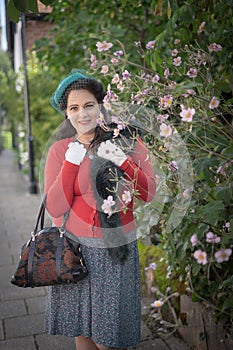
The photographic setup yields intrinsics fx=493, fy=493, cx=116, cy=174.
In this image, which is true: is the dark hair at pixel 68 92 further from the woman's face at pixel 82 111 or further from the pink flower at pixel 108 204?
the pink flower at pixel 108 204

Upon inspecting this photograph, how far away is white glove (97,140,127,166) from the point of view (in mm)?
2205

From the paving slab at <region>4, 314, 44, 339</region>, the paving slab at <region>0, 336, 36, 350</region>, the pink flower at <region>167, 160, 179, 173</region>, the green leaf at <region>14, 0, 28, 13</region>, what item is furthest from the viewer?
the paving slab at <region>4, 314, 44, 339</region>

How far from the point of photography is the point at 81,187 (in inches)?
90.2

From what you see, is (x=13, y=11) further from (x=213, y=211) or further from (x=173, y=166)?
(x=213, y=211)

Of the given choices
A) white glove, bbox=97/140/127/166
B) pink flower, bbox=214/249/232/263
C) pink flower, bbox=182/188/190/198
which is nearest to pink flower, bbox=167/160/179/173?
pink flower, bbox=182/188/190/198

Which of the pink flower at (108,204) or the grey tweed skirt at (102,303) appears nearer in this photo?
the pink flower at (108,204)

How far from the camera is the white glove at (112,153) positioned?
2.21 metres

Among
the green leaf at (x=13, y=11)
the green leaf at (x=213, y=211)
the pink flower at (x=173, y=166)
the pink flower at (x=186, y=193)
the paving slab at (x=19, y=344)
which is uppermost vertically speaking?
the green leaf at (x=13, y=11)

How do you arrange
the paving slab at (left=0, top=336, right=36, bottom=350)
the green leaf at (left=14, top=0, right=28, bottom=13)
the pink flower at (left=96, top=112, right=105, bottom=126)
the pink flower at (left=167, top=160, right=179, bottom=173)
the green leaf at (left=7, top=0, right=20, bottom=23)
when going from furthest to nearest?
1. the paving slab at (left=0, top=336, right=36, bottom=350)
2. the pink flower at (left=167, top=160, right=179, bottom=173)
3. the pink flower at (left=96, top=112, right=105, bottom=126)
4. the green leaf at (left=7, top=0, right=20, bottom=23)
5. the green leaf at (left=14, top=0, right=28, bottom=13)

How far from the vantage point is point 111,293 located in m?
2.32

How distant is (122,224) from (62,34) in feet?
10.2

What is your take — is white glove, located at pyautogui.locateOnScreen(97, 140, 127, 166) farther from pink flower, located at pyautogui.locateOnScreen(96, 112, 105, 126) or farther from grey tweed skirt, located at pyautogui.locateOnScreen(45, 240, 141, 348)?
grey tweed skirt, located at pyautogui.locateOnScreen(45, 240, 141, 348)

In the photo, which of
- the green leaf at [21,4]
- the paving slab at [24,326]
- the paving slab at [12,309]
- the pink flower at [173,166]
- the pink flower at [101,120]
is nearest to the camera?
the green leaf at [21,4]

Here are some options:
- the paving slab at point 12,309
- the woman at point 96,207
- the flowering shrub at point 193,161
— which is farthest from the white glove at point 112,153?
the paving slab at point 12,309
